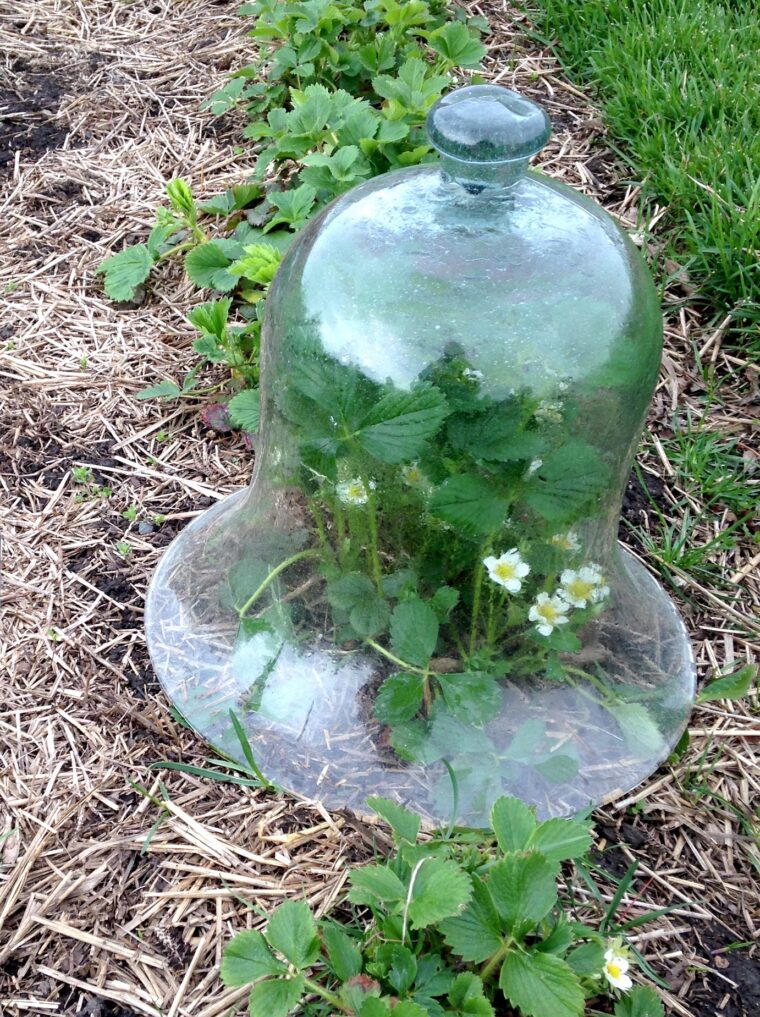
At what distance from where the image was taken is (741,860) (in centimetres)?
146

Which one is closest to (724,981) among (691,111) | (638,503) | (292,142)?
(638,503)

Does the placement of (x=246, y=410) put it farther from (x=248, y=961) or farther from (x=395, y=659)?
(x=248, y=961)

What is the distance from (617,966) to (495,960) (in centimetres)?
16

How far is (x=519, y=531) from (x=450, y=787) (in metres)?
0.40

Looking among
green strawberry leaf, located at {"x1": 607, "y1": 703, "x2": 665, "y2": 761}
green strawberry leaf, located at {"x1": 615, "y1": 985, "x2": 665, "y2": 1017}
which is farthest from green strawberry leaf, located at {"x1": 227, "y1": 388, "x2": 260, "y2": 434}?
green strawberry leaf, located at {"x1": 615, "y1": 985, "x2": 665, "y2": 1017}

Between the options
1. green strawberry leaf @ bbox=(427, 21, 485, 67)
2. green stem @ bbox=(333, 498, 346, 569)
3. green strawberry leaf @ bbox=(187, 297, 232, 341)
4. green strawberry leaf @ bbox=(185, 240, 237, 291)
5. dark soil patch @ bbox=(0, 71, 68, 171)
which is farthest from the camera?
dark soil patch @ bbox=(0, 71, 68, 171)

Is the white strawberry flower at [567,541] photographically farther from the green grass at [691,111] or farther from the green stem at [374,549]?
the green grass at [691,111]

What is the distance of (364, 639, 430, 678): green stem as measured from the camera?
138 centimetres

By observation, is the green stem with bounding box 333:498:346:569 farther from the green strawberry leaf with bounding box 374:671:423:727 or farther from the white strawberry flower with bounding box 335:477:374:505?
the green strawberry leaf with bounding box 374:671:423:727

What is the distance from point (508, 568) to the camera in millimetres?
1309

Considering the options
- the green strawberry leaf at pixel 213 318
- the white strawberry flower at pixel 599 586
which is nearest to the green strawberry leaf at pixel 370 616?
the white strawberry flower at pixel 599 586

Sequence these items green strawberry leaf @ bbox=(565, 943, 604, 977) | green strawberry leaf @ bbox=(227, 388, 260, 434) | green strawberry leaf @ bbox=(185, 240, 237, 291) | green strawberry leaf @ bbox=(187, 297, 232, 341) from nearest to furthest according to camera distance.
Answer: green strawberry leaf @ bbox=(565, 943, 604, 977) < green strawberry leaf @ bbox=(227, 388, 260, 434) < green strawberry leaf @ bbox=(187, 297, 232, 341) < green strawberry leaf @ bbox=(185, 240, 237, 291)

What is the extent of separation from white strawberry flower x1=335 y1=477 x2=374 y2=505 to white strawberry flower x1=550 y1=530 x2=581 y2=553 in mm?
262

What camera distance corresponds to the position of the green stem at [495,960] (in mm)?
1107
